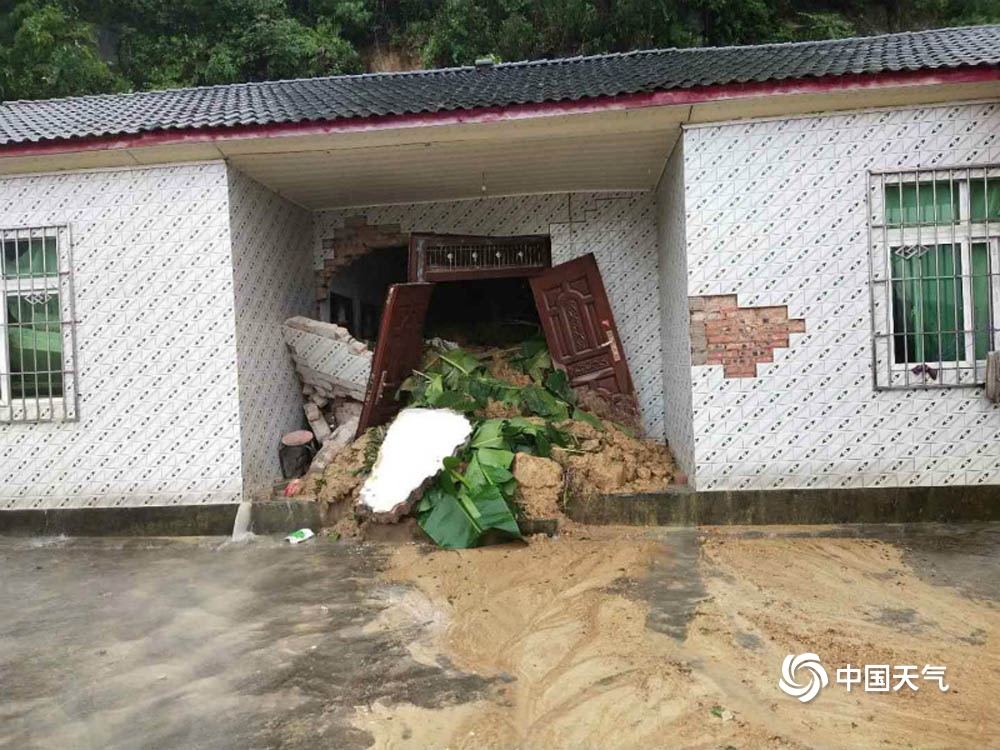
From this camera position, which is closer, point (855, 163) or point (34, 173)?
point (855, 163)

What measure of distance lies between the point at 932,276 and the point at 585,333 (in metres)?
3.23

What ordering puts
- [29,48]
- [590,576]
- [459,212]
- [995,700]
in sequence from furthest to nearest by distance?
[29,48] < [459,212] < [590,576] < [995,700]

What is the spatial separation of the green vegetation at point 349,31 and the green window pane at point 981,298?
37.8 ft

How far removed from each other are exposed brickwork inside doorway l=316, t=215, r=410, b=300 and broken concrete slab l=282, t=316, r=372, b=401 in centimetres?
114

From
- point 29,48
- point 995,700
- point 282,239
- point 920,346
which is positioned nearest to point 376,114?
point 282,239

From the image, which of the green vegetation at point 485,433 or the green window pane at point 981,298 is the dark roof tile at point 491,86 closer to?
the green window pane at point 981,298

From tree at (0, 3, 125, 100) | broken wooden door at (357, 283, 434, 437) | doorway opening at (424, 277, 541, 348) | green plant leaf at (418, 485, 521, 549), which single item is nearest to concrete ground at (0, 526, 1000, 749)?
green plant leaf at (418, 485, 521, 549)

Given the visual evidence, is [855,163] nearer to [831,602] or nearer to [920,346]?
[920,346]

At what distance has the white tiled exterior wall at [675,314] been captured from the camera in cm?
633

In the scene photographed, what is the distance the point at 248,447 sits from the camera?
6.75 metres

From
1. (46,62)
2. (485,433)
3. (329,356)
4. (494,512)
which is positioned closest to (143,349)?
(329,356)

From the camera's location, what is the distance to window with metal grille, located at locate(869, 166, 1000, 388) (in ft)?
19.4

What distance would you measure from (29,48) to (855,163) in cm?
1711
